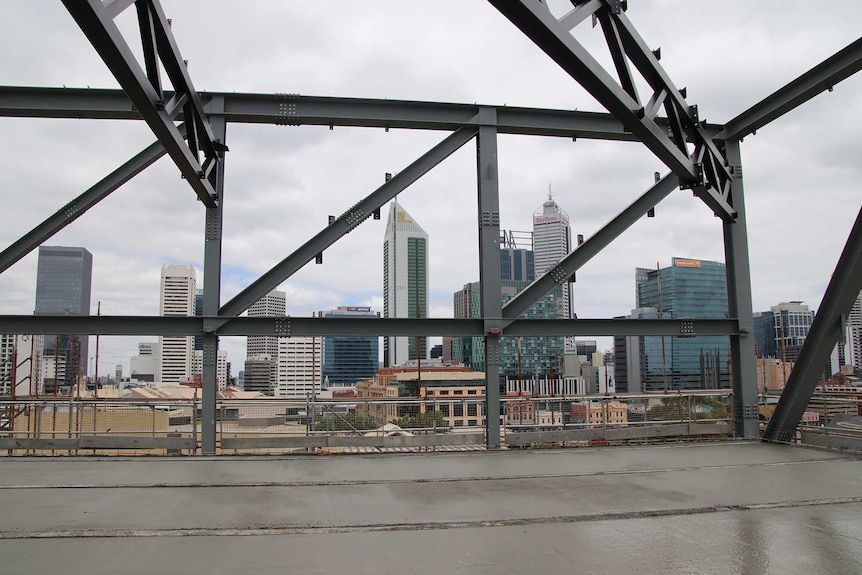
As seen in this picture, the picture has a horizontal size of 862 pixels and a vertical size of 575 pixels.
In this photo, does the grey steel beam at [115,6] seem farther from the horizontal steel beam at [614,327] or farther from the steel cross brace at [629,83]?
the horizontal steel beam at [614,327]

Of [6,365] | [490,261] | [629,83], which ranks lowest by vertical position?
[6,365]

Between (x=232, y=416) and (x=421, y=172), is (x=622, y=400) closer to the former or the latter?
(x=421, y=172)

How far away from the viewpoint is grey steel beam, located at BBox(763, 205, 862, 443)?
10.4 m

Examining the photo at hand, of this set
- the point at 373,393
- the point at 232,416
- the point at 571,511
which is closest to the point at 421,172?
the point at 232,416

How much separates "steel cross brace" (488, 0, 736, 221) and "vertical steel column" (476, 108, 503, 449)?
137 inches

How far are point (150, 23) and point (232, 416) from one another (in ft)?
23.8

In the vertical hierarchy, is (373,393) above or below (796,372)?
below

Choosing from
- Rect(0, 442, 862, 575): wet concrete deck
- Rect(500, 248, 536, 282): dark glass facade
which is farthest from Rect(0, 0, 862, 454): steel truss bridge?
Rect(500, 248, 536, 282): dark glass facade

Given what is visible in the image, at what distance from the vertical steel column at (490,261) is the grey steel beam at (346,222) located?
44 centimetres

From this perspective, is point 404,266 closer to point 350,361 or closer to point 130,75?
point 130,75

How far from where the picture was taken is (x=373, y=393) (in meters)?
25.9

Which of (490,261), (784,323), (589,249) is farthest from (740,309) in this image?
(784,323)

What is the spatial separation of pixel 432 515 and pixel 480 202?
714 cm

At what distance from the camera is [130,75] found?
730cm
